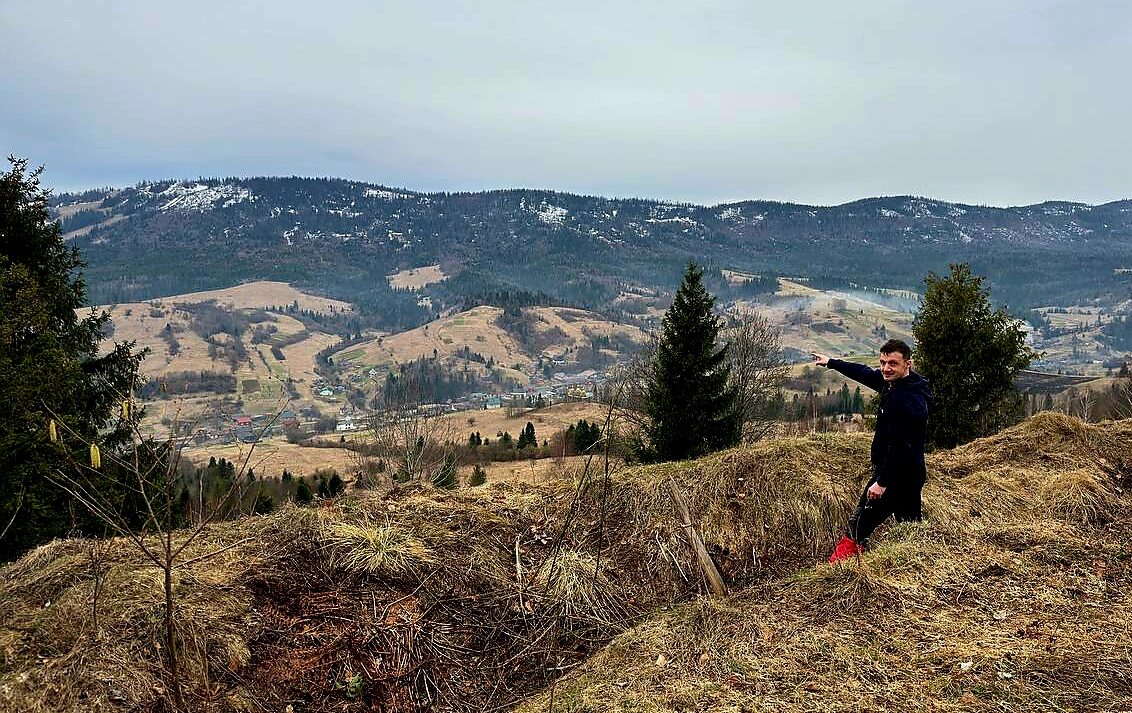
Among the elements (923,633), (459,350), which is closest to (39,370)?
(923,633)

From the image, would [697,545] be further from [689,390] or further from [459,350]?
[459,350]

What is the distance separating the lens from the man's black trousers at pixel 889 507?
5.73 m

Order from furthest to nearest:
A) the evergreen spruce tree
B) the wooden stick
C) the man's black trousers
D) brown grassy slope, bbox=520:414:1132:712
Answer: the evergreen spruce tree
the wooden stick
the man's black trousers
brown grassy slope, bbox=520:414:1132:712

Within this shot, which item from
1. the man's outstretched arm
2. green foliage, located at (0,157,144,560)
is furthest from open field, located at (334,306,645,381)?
the man's outstretched arm

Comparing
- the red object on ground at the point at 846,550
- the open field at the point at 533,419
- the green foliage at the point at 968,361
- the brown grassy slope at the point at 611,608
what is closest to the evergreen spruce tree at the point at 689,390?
the green foliage at the point at 968,361

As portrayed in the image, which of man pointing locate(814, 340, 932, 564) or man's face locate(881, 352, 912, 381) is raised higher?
man's face locate(881, 352, 912, 381)

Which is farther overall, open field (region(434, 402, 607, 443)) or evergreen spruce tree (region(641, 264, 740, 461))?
open field (region(434, 402, 607, 443))

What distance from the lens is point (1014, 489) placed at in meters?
7.33

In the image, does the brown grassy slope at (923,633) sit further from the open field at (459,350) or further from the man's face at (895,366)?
the open field at (459,350)

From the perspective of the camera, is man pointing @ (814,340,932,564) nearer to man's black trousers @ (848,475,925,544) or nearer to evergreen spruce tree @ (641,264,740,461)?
man's black trousers @ (848,475,925,544)

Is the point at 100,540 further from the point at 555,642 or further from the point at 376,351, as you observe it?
the point at 376,351

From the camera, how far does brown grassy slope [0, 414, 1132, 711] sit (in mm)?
3883

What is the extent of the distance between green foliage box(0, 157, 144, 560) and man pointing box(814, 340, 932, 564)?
30.5 feet

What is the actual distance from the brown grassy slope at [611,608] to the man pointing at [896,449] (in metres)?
0.32
